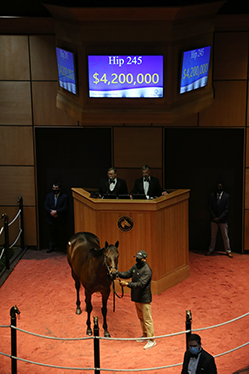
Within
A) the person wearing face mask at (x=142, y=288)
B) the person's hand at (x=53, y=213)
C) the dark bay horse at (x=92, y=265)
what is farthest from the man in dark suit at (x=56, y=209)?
the person wearing face mask at (x=142, y=288)

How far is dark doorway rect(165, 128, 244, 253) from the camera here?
439 inches

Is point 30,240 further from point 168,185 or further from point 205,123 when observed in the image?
point 205,123

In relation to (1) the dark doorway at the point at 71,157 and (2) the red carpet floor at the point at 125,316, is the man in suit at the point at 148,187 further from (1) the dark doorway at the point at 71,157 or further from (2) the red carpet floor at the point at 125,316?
(2) the red carpet floor at the point at 125,316

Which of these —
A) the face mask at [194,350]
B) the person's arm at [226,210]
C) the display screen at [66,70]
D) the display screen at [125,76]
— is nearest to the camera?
the face mask at [194,350]

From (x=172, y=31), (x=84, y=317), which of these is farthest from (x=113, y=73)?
(x=84, y=317)

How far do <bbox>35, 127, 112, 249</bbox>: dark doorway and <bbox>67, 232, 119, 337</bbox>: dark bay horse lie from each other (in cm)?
293

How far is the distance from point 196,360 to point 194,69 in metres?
5.55

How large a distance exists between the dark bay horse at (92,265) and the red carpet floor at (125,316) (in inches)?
16.9

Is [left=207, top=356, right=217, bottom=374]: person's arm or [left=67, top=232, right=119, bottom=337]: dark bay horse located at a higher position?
[left=67, top=232, right=119, bottom=337]: dark bay horse

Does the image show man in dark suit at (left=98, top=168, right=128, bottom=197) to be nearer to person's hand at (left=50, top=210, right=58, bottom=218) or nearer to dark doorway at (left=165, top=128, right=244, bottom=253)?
person's hand at (left=50, top=210, right=58, bottom=218)

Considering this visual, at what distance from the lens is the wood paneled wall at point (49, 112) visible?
10.8 metres

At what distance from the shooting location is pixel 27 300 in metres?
9.29

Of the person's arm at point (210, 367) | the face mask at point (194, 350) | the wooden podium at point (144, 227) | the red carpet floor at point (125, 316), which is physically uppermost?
the wooden podium at point (144, 227)

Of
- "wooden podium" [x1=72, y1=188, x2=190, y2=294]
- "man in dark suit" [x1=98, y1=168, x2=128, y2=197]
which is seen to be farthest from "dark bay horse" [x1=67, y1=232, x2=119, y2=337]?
"man in dark suit" [x1=98, y1=168, x2=128, y2=197]
